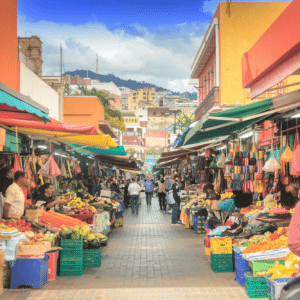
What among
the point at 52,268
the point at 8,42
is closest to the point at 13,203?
the point at 52,268

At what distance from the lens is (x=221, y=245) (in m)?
7.67

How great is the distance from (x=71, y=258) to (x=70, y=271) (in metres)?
0.24

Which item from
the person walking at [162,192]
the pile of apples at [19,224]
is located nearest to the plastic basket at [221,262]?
the pile of apples at [19,224]

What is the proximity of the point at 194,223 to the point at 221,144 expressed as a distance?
3007 millimetres

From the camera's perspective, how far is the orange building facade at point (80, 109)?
25.4m

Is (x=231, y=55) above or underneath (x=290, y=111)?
above

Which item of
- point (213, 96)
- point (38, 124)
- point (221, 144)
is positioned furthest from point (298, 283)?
point (213, 96)

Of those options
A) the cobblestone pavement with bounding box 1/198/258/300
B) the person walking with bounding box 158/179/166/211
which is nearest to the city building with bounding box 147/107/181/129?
the person walking with bounding box 158/179/166/211

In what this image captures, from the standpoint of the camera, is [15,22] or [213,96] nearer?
[15,22]

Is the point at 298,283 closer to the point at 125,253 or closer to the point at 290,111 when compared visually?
the point at 290,111

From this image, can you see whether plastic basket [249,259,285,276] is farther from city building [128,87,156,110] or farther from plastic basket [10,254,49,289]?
city building [128,87,156,110]

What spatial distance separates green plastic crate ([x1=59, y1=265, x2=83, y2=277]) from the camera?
7.55 metres

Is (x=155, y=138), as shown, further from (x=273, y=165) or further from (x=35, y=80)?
(x=273, y=165)

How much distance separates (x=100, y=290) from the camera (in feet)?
21.5
